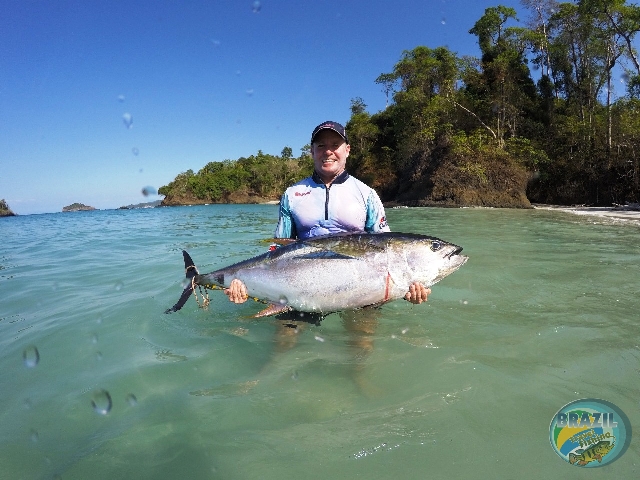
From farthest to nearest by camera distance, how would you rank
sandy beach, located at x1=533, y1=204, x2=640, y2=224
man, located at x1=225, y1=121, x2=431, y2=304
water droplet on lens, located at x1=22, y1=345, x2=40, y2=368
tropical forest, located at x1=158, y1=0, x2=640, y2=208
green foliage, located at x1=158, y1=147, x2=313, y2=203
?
green foliage, located at x1=158, y1=147, x2=313, y2=203 → tropical forest, located at x1=158, y1=0, x2=640, y2=208 → sandy beach, located at x1=533, y1=204, x2=640, y2=224 → man, located at x1=225, y1=121, x2=431, y2=304 → water droplet on lens, located at x1=22, y1=345, x2=40, y2=368

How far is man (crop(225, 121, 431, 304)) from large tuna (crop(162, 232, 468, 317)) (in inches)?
27.0

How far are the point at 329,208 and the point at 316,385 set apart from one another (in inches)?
69.8

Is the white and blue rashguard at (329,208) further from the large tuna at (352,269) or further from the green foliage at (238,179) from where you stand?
the green foliage at (238,179)

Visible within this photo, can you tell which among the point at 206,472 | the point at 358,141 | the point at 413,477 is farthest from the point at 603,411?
the point at 358,141

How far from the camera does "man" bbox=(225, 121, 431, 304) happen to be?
380cm

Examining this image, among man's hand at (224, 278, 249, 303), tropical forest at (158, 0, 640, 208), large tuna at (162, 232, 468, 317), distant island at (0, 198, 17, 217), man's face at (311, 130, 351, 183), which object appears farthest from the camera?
distant island at (0, 198, 17, 217)

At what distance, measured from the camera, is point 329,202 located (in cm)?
385

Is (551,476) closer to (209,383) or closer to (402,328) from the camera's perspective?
(402,328)

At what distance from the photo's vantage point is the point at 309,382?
2877 millimetres

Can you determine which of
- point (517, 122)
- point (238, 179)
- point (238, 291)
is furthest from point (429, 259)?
point (238, 179)

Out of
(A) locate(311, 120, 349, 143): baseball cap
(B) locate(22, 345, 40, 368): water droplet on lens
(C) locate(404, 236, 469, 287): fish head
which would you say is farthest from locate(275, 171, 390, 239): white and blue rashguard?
(B) locate(22, 345, 40, 368): water droplet on lens

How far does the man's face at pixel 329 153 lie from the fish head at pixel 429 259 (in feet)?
3.80

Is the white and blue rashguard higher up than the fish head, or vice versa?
the white and blue rashguard

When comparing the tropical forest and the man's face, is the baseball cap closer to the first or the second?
the man's face
